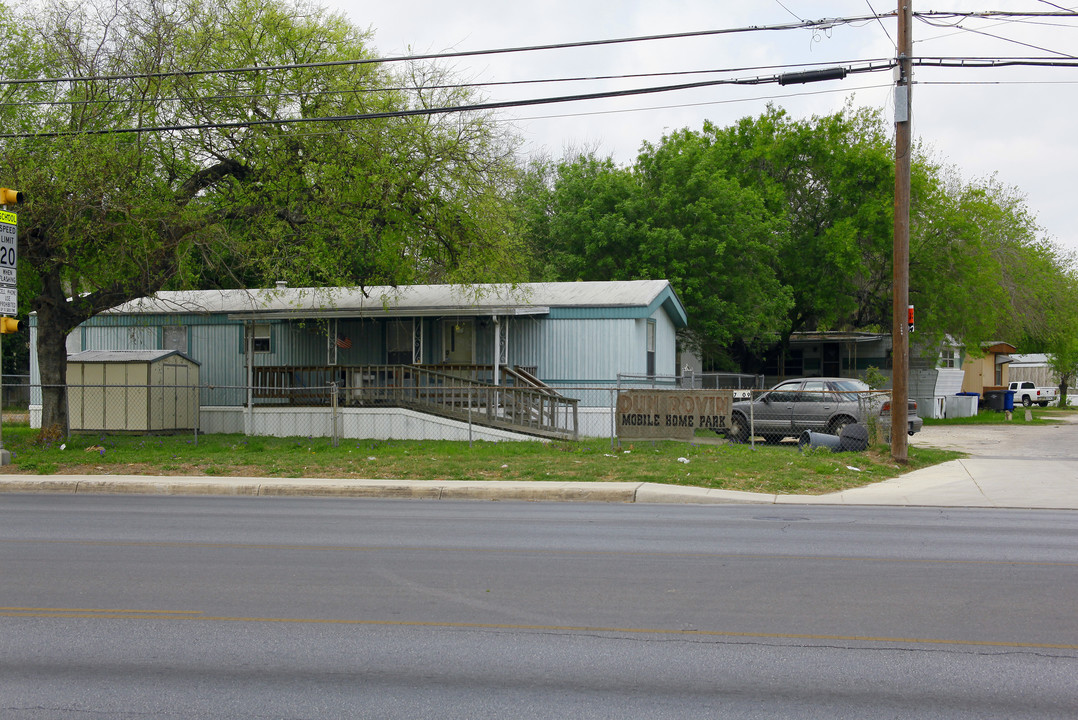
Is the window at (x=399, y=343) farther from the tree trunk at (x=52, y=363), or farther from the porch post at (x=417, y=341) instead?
the tree trunk at (x=52, y=363)

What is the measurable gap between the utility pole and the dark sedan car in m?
3.53

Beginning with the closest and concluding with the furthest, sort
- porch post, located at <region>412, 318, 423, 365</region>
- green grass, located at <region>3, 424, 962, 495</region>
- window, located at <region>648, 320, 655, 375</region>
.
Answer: green grass, located at <region>3, 424, 962, 495</region> → porch post, located at <region>412, 318, 423, 365</region> → window, located at <region>648, 320, 655, 375</region>

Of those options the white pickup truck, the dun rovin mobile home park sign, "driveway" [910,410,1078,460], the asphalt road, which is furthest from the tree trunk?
the white pickup truck

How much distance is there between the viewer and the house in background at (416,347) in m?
24.0

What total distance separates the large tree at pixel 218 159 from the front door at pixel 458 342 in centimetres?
479

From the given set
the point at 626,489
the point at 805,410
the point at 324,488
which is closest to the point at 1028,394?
the point at 805,410

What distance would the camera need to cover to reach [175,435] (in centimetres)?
2533

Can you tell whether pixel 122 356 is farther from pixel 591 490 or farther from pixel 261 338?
pixel 591 490

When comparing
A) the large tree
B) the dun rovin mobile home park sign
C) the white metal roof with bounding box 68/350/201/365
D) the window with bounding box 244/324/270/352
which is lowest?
the dun rovin mobile home park sign

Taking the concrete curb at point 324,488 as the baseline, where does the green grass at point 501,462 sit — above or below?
above

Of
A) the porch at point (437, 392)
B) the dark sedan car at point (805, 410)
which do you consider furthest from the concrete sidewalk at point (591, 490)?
the porch at point (437, 392)

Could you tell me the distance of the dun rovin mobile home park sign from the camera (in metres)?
18.6

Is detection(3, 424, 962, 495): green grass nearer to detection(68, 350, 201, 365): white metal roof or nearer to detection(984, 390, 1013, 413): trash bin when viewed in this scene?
detection(68, 350, 201, 365): white metal roof

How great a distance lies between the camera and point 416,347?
26.8 m
